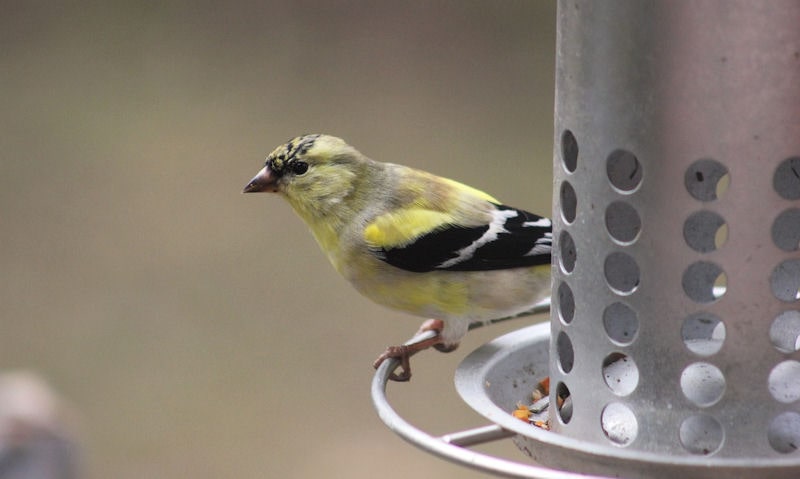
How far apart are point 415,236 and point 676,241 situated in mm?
1188

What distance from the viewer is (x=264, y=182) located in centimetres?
318

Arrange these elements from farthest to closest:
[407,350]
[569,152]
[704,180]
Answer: [407,350] → [569,152] → [704,180]

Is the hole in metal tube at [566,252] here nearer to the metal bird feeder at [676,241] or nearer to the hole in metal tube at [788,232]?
the metal bird feeder at [676,241]

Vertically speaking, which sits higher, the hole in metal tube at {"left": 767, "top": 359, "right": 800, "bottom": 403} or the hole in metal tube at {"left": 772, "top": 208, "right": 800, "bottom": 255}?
the hole in metal tube at {"left": 772, "top": 208, "right": 800, "bottom": 255}

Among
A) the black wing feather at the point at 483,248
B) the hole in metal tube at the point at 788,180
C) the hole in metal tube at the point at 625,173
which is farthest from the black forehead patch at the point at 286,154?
the hole in metal tube at the point at 788,180

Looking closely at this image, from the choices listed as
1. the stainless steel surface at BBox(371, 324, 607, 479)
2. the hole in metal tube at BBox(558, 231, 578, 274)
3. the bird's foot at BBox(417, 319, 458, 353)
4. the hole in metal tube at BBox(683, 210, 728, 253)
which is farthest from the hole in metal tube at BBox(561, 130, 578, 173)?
the bird's foot at BBox(417, 319, 458, 353)

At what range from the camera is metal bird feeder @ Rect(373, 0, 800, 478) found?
191 cm

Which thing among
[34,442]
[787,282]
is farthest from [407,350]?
[34,442]

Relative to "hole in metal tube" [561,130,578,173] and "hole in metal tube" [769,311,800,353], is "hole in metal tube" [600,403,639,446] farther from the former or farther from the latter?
"hole in metal tube" [561,130,578,173]

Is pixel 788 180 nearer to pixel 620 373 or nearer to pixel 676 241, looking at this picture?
pixel 676 241

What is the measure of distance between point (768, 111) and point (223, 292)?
678 centimetres

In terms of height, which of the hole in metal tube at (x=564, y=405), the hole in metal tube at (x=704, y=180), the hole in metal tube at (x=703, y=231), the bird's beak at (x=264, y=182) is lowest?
the hole in metal tube at (x=564, y=405)

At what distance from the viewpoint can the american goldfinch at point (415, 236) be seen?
3068 mm

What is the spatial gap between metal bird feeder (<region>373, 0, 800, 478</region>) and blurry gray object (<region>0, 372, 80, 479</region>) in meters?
2.77
